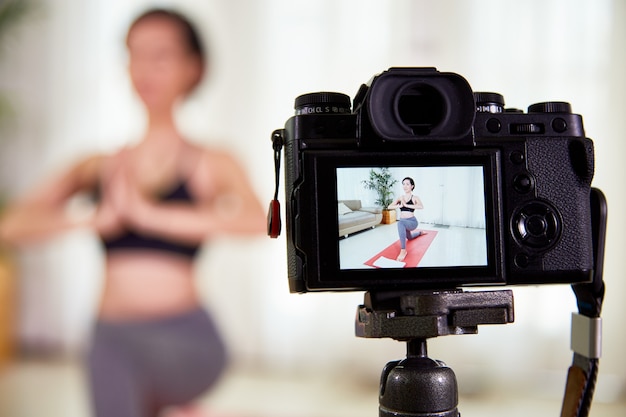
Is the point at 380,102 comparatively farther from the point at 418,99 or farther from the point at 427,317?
the point at 427,317

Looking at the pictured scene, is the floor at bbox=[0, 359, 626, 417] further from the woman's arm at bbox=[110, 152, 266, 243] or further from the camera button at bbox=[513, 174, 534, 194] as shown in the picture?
the camera button at bbox=[513, 174, 534, 194]

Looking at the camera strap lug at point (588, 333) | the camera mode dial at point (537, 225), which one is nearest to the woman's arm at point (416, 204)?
the camera mode dial at point (537, 225)

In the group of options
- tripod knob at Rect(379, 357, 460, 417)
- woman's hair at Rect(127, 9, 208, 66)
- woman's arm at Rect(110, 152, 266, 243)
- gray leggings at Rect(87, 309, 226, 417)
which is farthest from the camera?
woman's hair at Rect(127, 9, 208, 66)

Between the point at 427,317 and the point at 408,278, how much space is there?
1.9 inches

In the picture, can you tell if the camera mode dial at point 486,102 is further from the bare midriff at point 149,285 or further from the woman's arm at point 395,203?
the bare midriff at point 149,285

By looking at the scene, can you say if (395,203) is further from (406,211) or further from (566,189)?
(566,189)

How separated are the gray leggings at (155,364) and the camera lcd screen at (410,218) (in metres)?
1.69

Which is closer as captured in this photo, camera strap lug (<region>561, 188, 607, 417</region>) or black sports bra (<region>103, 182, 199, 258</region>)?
camera strap lug (<region>561, 188, 607, 417</region>)

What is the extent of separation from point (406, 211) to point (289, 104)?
184cm

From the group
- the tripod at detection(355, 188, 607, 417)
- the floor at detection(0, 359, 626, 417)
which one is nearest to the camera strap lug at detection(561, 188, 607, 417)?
the tripod at detection(355, 188, 607, 417)

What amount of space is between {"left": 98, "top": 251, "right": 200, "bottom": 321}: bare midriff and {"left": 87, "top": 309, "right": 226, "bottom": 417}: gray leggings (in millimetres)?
39

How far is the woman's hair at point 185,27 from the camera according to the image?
99.3 inches

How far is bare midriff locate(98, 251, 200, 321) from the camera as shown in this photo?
7.59 feet

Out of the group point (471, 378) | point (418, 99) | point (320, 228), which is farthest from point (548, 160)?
point (471, 378)
